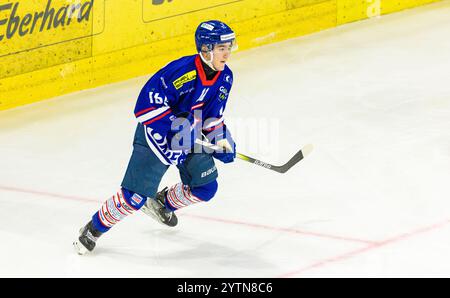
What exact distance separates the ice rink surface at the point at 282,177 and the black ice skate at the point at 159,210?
0.08 meters

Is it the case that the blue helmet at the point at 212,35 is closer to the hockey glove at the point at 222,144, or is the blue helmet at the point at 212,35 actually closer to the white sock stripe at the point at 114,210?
the hockey glove at the point at 222,144

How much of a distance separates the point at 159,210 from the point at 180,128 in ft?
2.33

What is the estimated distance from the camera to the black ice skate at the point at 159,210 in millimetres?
5988

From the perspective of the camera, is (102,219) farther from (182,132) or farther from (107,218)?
(182,132)

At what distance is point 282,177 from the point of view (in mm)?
6832

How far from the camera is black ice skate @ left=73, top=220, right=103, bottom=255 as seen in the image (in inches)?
222

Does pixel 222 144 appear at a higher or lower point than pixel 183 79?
lower

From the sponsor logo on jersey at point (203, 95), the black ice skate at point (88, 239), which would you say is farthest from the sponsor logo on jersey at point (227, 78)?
the black ice skate at point (88, 239)

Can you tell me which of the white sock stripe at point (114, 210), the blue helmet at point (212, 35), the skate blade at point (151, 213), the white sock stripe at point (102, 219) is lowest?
the skate blade at point (151, 213)

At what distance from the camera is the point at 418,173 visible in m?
6.79

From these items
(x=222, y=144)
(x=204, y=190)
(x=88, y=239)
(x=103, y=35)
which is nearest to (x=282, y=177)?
(x=204, y=190)
